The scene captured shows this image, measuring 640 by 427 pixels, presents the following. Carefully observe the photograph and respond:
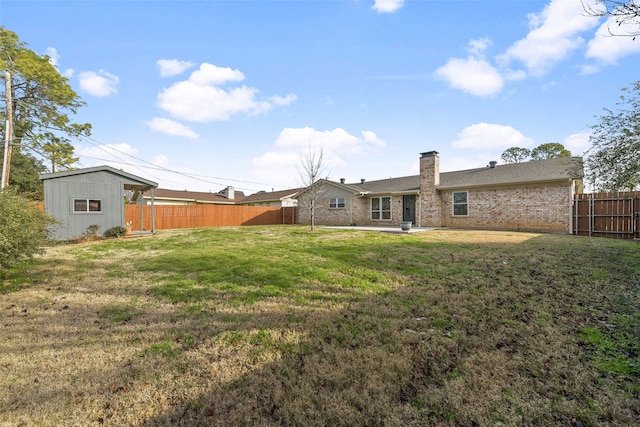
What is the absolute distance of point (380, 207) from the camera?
2195 cm

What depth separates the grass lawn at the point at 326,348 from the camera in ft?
7.26

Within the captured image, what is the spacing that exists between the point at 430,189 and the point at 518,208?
195 inches

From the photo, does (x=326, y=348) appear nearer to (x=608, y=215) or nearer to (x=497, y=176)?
(x=608, y=215)

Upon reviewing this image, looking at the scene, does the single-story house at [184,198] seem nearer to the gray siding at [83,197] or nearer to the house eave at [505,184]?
the gray siding at [83,197]

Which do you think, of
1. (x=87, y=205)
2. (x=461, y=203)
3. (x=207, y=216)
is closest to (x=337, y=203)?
(x=461, y=203)

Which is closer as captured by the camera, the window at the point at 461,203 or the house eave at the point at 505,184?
the house eave at the point at 505,184

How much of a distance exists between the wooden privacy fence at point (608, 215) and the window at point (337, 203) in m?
14.6

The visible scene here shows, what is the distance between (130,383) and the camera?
8.59 ft

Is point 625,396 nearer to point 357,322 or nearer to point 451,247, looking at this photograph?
point 357,322

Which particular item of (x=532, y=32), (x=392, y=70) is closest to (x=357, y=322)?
(x=532, y=32)

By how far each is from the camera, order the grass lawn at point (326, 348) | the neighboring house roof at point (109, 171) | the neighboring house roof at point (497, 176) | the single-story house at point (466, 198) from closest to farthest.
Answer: the grass lawn at point (326, 348) < the neighboring house roof at point (109, 171) < the single-story house at point (466, 198) < the neighboring house roof at point (497, 176)

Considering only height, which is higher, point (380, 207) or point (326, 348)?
point (380, 207)

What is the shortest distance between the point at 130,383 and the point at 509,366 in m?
3.60

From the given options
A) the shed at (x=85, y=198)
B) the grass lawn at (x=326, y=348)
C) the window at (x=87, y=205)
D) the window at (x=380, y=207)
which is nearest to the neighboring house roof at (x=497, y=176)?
the window at (x=380, y=207)
